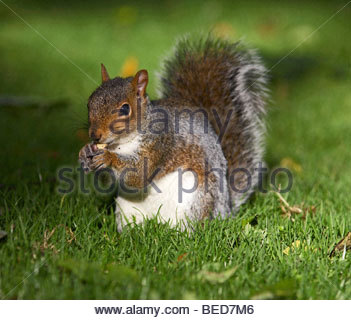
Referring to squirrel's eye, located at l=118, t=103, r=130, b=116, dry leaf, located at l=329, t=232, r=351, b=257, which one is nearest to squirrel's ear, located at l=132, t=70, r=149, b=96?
A: squirrel's eye, located at l=118, t=103, r=130, b=116

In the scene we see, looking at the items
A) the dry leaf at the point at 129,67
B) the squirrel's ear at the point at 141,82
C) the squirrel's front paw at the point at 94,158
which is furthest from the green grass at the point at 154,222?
→ the squirrel's ear at the point at 141,82

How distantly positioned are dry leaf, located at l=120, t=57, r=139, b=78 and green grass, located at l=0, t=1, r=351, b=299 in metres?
0.11

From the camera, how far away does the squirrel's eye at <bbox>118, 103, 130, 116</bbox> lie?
204 cm

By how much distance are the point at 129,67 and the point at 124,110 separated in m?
2.52

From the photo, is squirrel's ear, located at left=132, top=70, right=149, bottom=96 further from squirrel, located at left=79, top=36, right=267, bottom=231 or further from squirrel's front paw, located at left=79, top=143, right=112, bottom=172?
squirrel's front paw, located at left=79, top=143, right=112, bottom=172

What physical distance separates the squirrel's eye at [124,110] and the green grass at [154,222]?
0.48 meters

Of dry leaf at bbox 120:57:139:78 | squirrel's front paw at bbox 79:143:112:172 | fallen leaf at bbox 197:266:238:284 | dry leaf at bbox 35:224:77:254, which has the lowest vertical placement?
fallen leaf at bbox 197:266:238:284

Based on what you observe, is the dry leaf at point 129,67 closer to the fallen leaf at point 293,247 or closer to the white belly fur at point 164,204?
the white belly fur at point 164,204

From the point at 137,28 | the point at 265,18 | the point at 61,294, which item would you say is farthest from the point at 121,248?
the point at 265,18

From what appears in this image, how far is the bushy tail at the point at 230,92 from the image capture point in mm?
2635

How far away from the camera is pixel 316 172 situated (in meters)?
3.18

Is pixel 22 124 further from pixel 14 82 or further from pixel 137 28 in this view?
pixel 137 28

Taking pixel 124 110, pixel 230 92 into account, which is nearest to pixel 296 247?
pixel 124 110

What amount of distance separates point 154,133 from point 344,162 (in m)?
1.78
